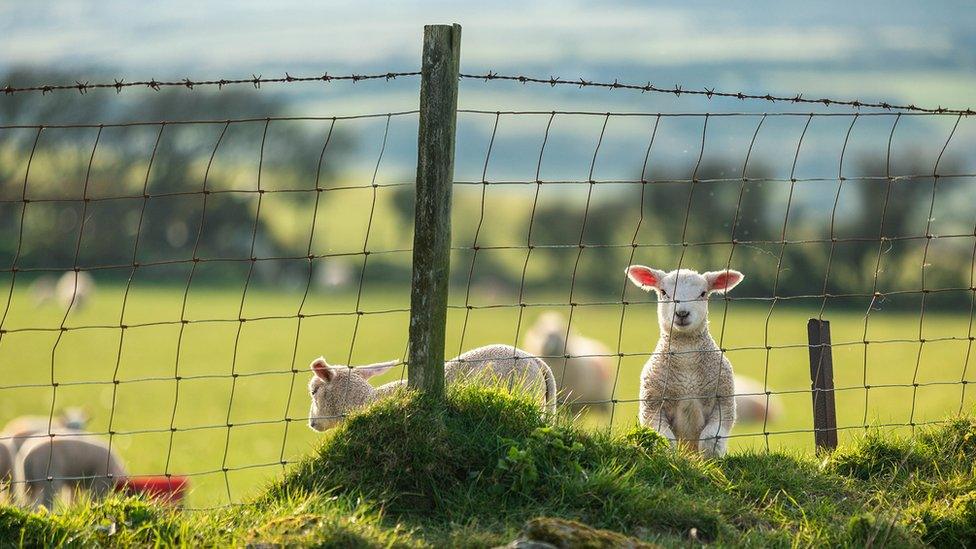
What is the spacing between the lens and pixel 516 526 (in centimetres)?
486

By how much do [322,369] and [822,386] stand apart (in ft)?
10.4

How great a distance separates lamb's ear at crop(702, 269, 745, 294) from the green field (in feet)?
52.1

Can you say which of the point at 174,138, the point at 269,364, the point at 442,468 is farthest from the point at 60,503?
the point at 174,138

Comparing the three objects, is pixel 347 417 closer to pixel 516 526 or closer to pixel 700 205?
pixel 516 526

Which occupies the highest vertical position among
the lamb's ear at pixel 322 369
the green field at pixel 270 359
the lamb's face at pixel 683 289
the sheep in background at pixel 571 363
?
the lamb's face at pixel 683 289

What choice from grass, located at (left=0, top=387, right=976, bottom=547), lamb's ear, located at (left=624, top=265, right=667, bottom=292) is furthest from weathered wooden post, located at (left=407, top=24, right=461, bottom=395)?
lamb's ear, located at (left=624, top=265, right=667, bottom=292)

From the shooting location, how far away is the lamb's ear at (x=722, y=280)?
6.80 m

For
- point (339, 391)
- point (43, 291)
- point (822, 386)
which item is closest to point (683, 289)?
point (822, 386)

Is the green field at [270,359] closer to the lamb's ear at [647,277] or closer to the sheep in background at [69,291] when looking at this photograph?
the sheep in background at [69,291]

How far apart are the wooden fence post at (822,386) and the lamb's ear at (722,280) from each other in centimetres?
58

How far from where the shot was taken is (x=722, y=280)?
270 inches

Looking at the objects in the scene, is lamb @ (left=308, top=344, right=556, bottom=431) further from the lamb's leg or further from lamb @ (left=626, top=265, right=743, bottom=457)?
the lamb's leg

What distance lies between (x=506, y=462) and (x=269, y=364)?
4606 centimetres

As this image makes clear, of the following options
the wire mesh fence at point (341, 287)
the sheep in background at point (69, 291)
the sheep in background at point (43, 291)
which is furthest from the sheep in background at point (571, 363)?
the sheep in background at point (43, 291)
